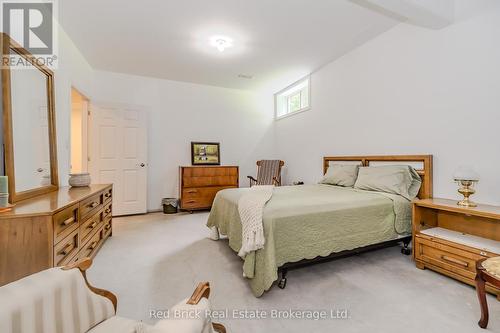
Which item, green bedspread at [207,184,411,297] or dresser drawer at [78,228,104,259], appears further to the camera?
dresser drawer at [78,228,104,259]

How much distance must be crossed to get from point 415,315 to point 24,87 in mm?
3537

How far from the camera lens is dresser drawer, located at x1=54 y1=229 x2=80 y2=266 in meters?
1.57

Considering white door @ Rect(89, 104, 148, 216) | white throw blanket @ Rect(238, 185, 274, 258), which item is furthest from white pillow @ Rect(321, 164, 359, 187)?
white door @ Rect(89, 104, 148, 216)

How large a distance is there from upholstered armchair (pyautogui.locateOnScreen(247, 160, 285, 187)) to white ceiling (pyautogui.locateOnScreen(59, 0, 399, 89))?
1818 millimetres

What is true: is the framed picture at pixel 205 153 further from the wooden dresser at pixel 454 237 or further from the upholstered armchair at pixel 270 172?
the wooden dresser at pixel 454 237

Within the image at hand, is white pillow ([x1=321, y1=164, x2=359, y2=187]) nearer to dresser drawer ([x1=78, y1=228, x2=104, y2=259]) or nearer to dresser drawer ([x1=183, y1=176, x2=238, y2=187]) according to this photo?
dresser drawer ([x1=183, y1=176, x2=238, y2=187])

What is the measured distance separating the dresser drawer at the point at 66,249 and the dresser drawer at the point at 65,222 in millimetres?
39

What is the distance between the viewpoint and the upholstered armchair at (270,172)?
4.73m

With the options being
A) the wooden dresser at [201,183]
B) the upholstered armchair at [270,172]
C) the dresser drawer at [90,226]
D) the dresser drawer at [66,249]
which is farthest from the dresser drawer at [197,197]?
the dresser drawer at [66,249]

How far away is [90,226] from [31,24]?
203 centimetres

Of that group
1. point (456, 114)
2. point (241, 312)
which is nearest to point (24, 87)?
point (241, 312)

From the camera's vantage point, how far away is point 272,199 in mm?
2316

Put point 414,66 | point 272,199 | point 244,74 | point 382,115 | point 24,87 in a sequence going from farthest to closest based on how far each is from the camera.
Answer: point 244,74
point 382,115
point 414,66
point 272,199
point 24,87

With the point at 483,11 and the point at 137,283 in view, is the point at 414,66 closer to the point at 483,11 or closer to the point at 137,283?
the point at 483,11
